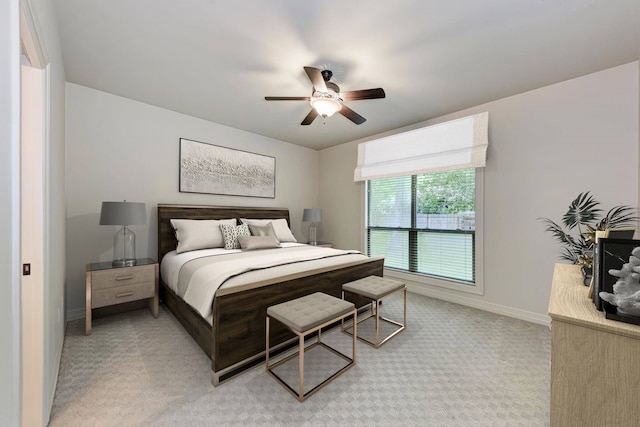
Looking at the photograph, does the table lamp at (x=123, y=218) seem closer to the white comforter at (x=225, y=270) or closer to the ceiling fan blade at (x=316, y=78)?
the white comforter at (x=225, y=270)

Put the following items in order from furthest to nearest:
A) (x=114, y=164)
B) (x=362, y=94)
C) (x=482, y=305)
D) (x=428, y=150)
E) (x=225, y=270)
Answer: (x=428, y=150) → (x=482, y=305) → (x=114, y=164) → (x=362, y=94) → (x=225, y=270)

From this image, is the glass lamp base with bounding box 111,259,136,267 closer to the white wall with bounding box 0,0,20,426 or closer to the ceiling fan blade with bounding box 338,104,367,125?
the white wall with bounding box 0,0,20,426

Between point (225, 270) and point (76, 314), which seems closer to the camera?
point (225, 270)

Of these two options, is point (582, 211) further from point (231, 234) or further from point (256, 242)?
point (231, 234)

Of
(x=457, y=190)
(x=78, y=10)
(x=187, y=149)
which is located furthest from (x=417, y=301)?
(x=78, y=10)

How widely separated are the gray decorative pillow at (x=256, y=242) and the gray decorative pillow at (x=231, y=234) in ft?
0.28

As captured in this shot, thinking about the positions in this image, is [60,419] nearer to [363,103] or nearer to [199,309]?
[199,309]

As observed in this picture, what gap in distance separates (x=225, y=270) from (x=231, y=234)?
142cm

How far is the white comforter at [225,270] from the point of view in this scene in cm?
188

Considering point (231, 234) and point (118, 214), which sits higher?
point (118, 214)

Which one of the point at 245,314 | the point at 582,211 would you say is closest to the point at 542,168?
the point at 582,211

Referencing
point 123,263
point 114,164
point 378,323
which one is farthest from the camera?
point 114,164

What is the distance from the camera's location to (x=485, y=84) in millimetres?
2656

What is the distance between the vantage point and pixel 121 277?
8.36 feet
